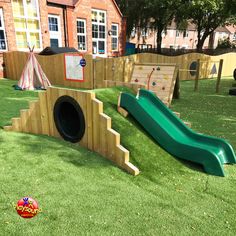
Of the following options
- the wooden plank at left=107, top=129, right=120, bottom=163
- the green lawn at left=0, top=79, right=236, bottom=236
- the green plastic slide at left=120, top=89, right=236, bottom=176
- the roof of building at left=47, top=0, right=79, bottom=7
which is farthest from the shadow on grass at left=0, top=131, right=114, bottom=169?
the roof of building at left=47, top=0, right=79, bottom=7

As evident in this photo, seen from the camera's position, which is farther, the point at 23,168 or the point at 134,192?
the point at 23,168

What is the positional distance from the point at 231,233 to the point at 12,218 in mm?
2555

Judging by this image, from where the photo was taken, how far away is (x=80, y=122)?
4652 mm

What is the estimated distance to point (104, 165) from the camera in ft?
13.4

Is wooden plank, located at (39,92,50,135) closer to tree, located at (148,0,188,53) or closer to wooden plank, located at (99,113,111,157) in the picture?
wooden plank, located at (99,113,111,157)

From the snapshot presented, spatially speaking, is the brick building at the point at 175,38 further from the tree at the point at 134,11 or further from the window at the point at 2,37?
the window at the point at 2,37

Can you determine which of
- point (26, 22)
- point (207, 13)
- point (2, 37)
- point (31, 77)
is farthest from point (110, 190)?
point (207, 13)

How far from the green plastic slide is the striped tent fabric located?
7530 millimetres

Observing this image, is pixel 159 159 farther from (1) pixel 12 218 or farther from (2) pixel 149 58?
(2) pixel 149 58

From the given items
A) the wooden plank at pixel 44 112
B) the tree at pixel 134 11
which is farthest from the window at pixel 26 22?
the tree at pixel 134 11

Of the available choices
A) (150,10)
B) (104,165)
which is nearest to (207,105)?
(104,165)

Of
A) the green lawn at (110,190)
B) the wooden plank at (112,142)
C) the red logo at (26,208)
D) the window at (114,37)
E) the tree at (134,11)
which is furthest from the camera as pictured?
the tree at (134,11)

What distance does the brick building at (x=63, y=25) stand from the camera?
14680 millimetres

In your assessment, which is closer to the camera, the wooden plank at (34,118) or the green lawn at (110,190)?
the green lawn at (110,190)
